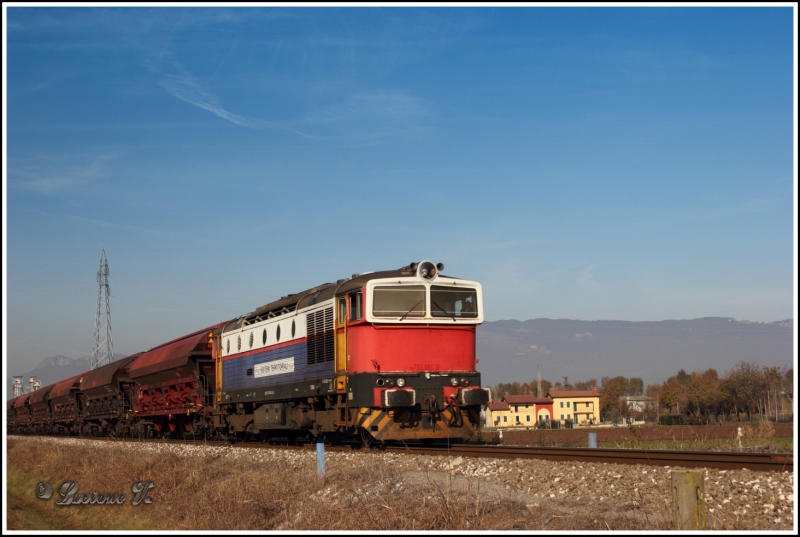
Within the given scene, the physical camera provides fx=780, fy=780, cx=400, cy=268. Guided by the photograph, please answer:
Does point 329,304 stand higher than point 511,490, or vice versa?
point 329,304

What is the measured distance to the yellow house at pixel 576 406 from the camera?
5281 inches

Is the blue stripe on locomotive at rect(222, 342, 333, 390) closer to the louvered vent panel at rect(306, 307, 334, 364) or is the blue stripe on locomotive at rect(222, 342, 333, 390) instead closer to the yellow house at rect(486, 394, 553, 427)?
the louvered vent panel at rect(306, 307, 334, 364)

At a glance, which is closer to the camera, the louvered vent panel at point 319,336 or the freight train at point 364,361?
the freight train at point 364,361

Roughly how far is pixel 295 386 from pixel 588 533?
1400 centimetres

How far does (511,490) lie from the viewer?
1259 centimetres

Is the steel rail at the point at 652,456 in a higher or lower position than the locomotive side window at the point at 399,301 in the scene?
lower

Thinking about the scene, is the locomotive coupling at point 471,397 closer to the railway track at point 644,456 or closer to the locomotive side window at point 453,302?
the railway track at point 644,456

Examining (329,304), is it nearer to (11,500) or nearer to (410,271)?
(410,271)

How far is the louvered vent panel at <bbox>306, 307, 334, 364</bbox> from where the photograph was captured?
20156 mm

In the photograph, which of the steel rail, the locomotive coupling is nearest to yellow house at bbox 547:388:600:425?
the locomotive coupling

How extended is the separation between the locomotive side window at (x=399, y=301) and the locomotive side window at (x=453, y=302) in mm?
361

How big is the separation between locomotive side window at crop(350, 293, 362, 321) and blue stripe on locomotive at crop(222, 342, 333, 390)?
1.57 meters

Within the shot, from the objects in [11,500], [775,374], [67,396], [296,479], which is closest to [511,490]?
[296,479]

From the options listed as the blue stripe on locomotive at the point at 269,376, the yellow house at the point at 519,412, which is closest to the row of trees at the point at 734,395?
the yellow house at the point at 519,412
